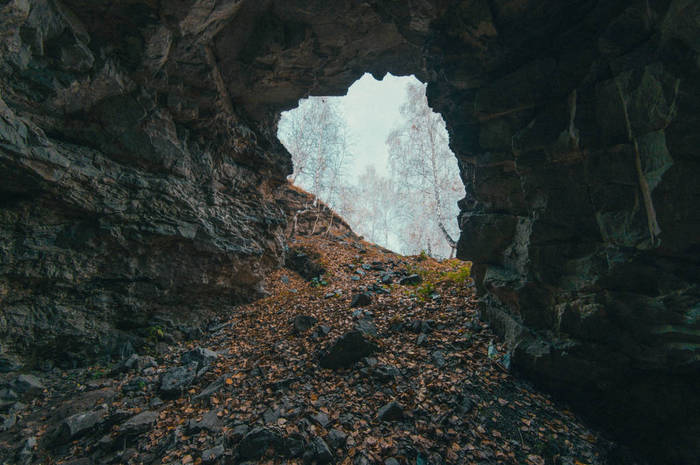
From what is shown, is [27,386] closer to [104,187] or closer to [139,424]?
[139,424]

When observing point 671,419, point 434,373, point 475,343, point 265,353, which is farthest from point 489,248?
point 265,353

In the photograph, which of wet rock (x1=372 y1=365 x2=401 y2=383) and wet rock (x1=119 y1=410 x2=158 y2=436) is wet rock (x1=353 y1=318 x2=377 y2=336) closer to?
wet rock (x1=372 y1=365 x2=401 y2=383)

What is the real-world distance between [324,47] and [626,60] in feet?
21.4

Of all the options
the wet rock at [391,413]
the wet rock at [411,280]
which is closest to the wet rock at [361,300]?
the wet rock at [411,280]

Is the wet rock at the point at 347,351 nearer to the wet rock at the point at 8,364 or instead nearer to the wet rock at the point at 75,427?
the wet rock at the point at 75,427

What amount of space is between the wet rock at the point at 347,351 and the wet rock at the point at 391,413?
1246 mm

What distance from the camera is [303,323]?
6.48 meters

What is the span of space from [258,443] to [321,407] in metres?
1.04

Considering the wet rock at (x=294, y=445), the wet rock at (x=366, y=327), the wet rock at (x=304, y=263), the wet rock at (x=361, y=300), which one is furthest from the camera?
the wet rock at (x=304, y=263)

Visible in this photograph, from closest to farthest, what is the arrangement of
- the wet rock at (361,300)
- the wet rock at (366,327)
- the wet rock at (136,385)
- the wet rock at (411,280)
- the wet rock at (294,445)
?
the wet rock at (294,445) < the wet rock at (136,385) < the wet rock at (366,327) < the wet rock at (361,300) < the wet rock at (411,280)

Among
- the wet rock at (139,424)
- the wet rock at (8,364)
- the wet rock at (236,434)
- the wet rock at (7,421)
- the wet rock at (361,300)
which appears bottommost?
the wet rock at (7,421)

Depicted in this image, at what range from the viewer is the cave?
10.8 ft

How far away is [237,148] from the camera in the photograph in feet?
28.7

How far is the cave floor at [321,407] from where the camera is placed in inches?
135
